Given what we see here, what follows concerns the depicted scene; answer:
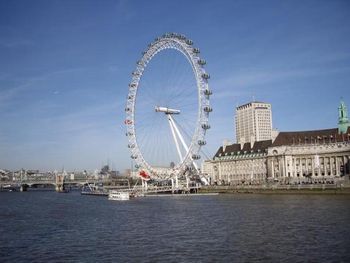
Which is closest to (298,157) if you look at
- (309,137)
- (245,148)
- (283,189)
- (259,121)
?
(309,137)

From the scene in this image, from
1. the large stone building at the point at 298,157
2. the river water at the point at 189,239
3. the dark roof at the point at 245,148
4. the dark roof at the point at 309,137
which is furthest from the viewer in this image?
the dark roof at the point at 245,148

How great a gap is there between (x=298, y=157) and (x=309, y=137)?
550cm

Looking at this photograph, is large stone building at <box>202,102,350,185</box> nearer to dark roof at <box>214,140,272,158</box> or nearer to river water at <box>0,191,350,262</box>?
dark roof at <box>214,140,272,158</box>

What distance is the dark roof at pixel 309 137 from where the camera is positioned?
106 meters

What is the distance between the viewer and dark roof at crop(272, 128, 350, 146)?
347 feet

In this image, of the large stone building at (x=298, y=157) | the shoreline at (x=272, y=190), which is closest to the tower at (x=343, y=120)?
the large stone building at (x=298, y=157)

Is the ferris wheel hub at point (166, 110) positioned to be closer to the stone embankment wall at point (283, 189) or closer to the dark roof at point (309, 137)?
the stone embankment wall at point (283, 189)

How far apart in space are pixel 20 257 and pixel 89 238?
6.45 m

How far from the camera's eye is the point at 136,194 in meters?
101

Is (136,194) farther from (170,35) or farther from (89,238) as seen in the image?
(89,238)

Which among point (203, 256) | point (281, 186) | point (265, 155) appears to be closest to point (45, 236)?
point (203, 256)

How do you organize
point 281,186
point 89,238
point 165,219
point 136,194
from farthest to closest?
point 136,194
point 281,186
point 165,219
point 89,238

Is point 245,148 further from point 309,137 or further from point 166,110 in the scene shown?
point 166,110

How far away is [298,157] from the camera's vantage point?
11031 centimetres
